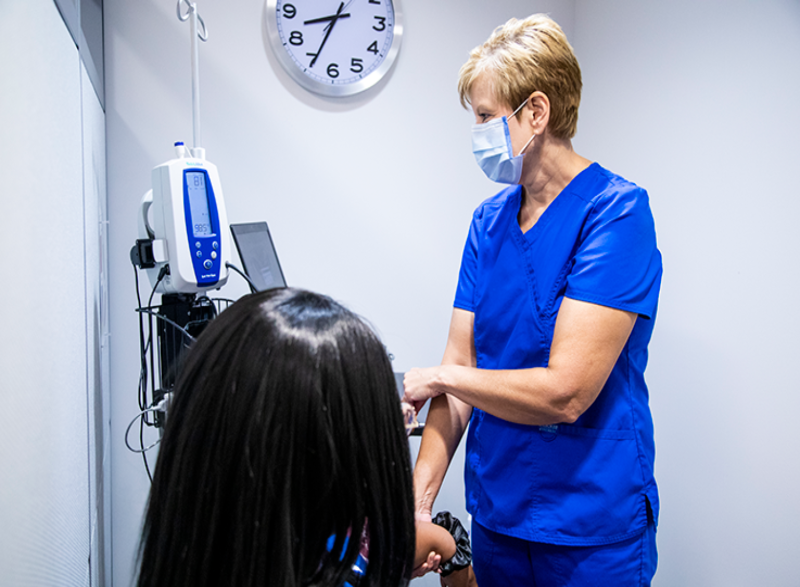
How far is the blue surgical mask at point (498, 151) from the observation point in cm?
117

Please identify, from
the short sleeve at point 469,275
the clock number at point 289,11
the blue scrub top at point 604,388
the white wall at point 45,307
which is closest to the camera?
the white wall at point 45,307

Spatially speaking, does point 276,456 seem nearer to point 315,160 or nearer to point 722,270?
point 722,270

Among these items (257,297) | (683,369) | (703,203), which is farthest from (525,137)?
(683,369)

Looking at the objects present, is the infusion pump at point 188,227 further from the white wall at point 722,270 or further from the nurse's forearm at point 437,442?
the white wall at point 722,270

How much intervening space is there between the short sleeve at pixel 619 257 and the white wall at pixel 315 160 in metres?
1.00

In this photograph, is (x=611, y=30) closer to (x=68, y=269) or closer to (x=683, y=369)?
(x=683, y=369)

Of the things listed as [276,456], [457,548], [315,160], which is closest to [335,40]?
[315,160]

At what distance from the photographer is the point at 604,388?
1.10 metres

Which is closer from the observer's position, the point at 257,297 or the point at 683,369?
the point at 257,297

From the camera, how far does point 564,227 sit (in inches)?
44.4

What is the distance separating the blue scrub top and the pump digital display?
0.62 meters

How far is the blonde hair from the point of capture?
1.10m

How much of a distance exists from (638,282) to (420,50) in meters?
1.48

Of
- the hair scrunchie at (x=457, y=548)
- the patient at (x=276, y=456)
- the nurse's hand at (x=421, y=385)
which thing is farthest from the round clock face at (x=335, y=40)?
the patient at (x=276, y=456)
